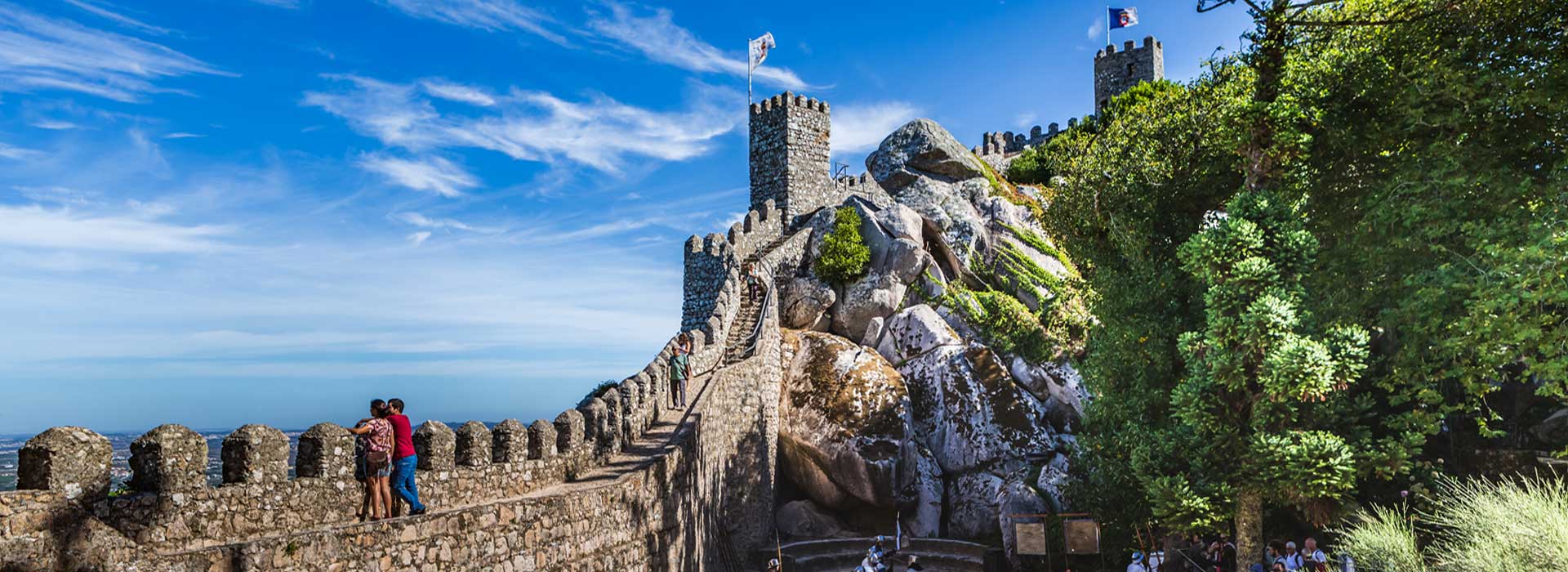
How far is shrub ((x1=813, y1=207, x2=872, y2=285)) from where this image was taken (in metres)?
27.9

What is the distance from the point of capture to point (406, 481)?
8.37 metres

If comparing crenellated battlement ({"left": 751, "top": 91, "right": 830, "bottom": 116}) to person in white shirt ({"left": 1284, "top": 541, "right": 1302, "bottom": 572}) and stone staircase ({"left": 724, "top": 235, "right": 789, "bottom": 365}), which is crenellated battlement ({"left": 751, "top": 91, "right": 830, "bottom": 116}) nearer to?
stone staircase ({"left": 724, "top": 235, "right": 789, "bottom": 365})

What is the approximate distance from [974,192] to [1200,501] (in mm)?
21842

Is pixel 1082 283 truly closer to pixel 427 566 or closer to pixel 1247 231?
pixel 1247 231

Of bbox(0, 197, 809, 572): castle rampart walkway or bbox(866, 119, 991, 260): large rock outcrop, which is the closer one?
bbox(0, 197, 809, 572): castle rampart walkway

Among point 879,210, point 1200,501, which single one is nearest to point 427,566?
point 1200,501

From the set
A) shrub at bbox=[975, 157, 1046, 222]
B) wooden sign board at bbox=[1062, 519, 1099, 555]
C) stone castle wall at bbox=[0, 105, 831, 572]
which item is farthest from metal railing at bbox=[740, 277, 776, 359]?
shrub at bbox=[975, 157, 1046, 222]

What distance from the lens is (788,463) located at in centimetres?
2336

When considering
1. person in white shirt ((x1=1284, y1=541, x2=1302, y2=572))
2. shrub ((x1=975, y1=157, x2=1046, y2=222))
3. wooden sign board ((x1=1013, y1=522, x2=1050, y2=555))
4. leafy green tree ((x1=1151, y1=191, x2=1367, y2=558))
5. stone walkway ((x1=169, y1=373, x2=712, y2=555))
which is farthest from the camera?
shrub ((x1=975, y1=157, x2=1046, y2=222))

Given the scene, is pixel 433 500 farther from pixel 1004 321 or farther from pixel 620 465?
pixel 1004 321

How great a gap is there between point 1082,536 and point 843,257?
1358 centimetres

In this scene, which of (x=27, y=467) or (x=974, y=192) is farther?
(x=974, y=192)

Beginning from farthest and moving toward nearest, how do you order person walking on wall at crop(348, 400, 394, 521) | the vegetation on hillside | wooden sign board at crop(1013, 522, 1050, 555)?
wooden sign board at crop(1013, 522, 1050, 555), the vegetation on hillside, person walking on wall at crop(348, 400, 394, 521)

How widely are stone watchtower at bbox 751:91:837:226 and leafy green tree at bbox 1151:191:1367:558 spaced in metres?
20.4
